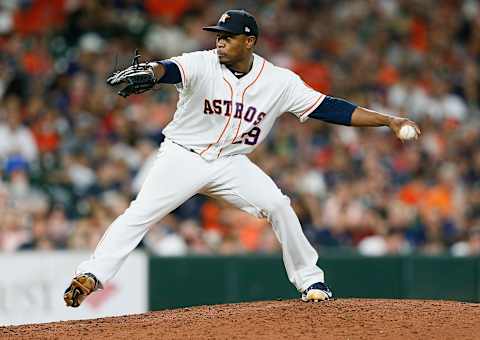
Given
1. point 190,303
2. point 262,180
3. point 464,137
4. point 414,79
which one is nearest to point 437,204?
point 464,137

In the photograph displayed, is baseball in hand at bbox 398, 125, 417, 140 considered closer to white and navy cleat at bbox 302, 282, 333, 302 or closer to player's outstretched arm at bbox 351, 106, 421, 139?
player's outstretched arm at bbox 351, 106, 421, 139

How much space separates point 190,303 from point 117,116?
230 centimetres

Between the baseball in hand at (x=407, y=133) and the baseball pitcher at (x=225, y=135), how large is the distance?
44 mm

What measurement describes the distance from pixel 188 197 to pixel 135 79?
2.84 feet

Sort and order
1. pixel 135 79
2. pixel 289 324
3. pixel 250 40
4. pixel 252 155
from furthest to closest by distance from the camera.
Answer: pixel 252 155
pixel 250 40
pixel 289 324
pixel 135 79

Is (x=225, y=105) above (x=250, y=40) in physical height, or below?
below

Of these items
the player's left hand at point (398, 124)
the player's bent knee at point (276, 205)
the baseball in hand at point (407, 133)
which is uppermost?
the player's left hand at point (398, 124)

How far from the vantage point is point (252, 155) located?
10.3 meters

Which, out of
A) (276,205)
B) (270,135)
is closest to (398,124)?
(276,205)

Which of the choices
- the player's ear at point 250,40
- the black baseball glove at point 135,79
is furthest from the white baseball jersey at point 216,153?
the black baseball glove at point 135,79

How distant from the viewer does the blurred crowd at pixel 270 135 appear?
30.7 ft

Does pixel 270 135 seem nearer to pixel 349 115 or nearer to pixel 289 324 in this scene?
pixel 349 115

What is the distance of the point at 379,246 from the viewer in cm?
978

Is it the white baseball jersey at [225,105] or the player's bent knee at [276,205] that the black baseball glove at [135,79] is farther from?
the player's bent knee at [276,205]
